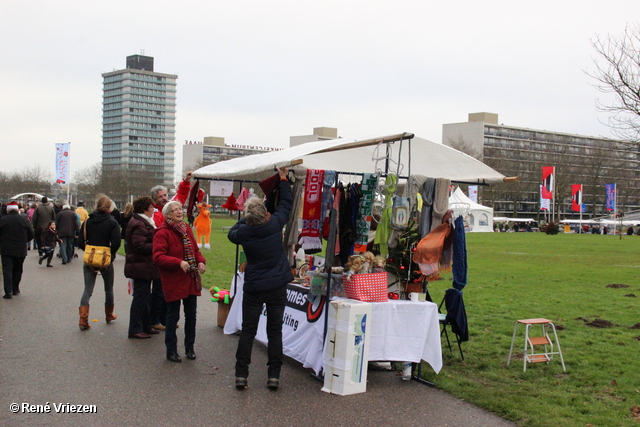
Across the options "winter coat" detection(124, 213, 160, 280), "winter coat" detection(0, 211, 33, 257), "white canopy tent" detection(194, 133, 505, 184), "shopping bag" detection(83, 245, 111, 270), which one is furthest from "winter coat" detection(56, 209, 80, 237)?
"winter coat" detection(124, 213, 160, 280)

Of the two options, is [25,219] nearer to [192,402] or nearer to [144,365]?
[144,365]

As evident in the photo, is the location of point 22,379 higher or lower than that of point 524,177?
lower

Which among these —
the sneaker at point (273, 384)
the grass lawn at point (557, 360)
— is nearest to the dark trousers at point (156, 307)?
the sneaker at point (273, 384)

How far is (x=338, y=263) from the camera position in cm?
697

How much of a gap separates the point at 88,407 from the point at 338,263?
3067 mm

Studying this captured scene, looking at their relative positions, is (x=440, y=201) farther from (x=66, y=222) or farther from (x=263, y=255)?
(x=66, y=222)

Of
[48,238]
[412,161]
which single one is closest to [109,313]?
[412,161]

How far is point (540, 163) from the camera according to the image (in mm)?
94938

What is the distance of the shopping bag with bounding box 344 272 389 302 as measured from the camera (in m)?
6.14

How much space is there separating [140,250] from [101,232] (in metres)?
1.04

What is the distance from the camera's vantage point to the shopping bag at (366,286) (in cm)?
614

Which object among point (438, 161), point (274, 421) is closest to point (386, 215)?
point (438, 161)

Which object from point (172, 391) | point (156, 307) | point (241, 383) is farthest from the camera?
point (156, 307)

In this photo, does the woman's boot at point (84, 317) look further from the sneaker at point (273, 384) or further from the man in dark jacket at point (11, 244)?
the sneaker at point (273, 384)
